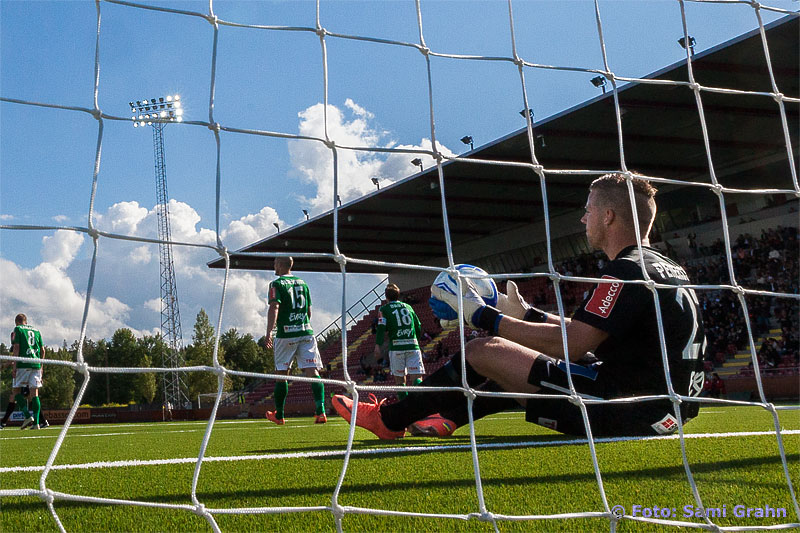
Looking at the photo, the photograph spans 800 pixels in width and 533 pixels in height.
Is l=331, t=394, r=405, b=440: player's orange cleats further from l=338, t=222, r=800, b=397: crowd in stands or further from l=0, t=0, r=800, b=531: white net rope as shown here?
l=338, t=222, r=800, b=397: crowd in stands

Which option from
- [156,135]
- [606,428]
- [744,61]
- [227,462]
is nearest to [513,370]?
[606,428]

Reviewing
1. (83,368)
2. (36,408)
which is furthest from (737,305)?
(83,368)

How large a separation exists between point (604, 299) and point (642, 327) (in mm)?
252

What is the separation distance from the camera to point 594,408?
3020mm

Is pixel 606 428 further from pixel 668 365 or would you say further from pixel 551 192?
pixel 551 192

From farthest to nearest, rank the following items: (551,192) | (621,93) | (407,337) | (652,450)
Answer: (551,192) → (621,93) → (407,337) → (652,450)

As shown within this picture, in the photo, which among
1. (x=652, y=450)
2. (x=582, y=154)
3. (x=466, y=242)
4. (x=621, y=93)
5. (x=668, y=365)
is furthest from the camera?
(x=466, y=242)

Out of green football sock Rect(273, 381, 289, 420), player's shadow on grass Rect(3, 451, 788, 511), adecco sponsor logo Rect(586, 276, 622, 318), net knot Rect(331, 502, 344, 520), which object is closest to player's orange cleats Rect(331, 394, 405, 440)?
player's shadow on grass Rect(3, 451, 788, 511)

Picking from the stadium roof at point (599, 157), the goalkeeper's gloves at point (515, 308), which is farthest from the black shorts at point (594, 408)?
the stadium roof at point (599, 157)

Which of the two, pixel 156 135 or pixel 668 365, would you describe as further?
pixel 156 135

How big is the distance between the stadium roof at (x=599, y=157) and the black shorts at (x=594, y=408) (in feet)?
31.3

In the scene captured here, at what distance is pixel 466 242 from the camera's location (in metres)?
27.6

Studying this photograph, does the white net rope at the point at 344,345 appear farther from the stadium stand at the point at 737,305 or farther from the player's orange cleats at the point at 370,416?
the stadium stand at the point at 737,305

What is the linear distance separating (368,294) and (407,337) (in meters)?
19.4
